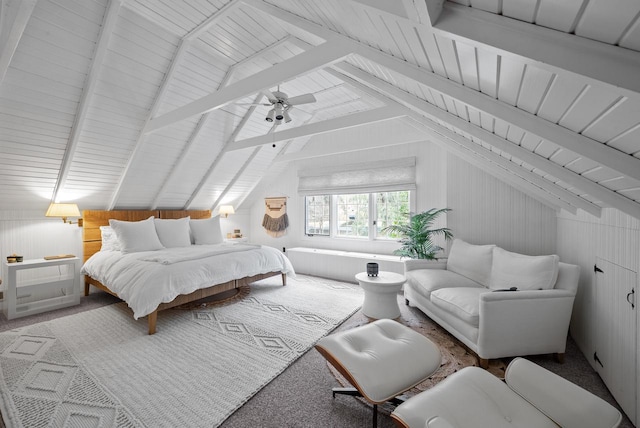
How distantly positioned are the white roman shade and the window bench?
1152 millimetres

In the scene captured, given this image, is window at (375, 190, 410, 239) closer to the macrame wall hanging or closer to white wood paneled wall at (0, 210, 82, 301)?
the macrame wall hanging

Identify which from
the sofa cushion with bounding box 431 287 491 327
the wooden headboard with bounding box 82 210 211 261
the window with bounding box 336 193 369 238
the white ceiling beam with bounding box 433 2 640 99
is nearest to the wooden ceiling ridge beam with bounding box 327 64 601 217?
the sofa cushion with bounding box 431 287 491 327

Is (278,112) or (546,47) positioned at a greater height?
(278,112)

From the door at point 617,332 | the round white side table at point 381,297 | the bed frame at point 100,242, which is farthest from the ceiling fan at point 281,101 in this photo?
the door at point 617,332

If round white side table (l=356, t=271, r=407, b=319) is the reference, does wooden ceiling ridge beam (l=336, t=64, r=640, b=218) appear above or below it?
above

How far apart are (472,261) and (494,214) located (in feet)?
2.67

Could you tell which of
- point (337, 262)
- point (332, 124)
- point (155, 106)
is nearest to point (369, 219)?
point (337, 262)

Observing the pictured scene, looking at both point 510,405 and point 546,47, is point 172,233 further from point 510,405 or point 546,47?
point 546,47

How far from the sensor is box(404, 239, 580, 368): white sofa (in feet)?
6.88

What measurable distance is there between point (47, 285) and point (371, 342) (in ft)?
13.0

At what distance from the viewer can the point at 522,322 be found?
2111 millimetres

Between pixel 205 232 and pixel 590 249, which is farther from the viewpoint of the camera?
pixel 205 232

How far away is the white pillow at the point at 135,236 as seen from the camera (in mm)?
3783

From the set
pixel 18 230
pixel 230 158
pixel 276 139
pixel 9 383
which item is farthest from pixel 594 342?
pixel 18 230
